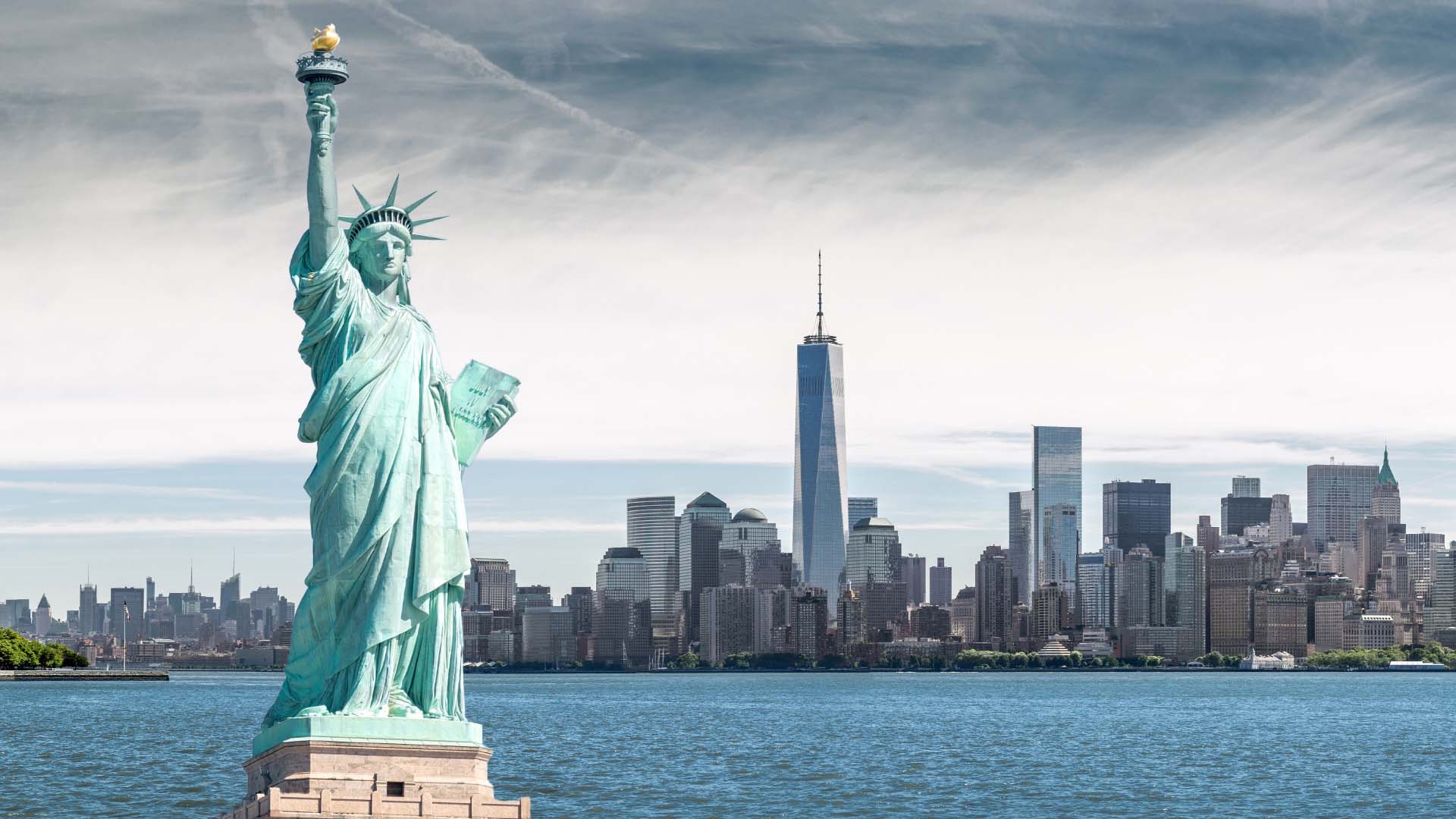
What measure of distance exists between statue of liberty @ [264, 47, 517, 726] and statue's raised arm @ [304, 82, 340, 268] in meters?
0.02

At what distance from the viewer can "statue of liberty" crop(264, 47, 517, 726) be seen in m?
26.8

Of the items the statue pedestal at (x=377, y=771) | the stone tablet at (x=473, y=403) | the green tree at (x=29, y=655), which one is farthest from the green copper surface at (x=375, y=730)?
the green tree at (x=29, y=655)

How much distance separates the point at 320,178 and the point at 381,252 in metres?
1.52

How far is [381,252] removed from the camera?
27625 millimetres

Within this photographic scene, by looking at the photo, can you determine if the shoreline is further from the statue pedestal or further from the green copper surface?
the statue pedestal

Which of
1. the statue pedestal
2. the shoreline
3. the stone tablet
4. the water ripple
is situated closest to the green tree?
the shoreline

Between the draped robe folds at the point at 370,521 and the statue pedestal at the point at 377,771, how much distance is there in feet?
1.33

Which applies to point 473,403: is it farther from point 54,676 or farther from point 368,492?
point 54,676

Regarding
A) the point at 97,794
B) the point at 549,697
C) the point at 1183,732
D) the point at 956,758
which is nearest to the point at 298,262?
the point at 97,794

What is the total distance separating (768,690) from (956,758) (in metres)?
108

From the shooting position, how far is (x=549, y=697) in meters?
153

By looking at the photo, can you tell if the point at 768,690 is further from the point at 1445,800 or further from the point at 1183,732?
the point at 1445,800

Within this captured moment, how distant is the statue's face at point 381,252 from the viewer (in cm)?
2761

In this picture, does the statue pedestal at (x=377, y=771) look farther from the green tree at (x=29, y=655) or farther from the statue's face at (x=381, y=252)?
the green tree at (x=29, y=655)
